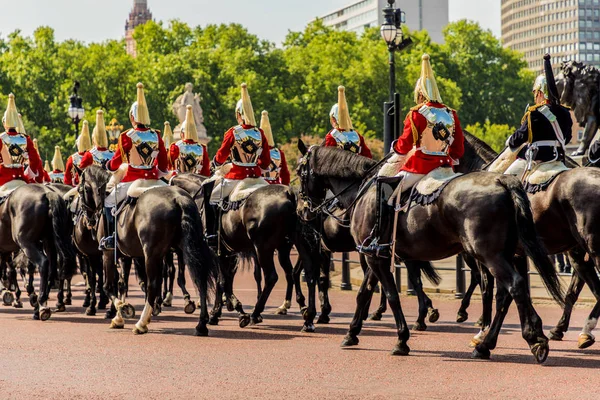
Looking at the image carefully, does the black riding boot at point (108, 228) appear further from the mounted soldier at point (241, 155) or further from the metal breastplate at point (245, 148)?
the metal breastplate at point (245, 148)

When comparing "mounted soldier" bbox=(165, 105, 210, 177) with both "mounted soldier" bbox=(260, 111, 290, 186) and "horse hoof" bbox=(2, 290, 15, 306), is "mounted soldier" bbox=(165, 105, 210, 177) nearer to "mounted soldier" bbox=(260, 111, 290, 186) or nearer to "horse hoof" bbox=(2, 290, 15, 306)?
"mounted soldier" bbox=(260, 111, 290, 186)

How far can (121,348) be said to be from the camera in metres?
11.4

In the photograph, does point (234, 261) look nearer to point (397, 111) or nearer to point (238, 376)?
point (397, 111)

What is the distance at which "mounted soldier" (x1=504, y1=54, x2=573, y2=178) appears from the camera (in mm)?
11398

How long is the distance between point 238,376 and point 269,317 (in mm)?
5541

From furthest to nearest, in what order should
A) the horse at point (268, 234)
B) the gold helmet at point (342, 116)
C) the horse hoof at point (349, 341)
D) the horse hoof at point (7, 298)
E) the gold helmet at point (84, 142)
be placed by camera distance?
the gold helmet at point (84, 142) → the horse hoof at point (7, 298) → the gold helmet at point (342, 116) → the horse at point (268, 234) → the horse hoof at point (349, 341)

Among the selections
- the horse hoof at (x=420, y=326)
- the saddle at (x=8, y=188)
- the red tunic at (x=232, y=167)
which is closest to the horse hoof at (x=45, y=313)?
the saddle at (x=8, y=188)

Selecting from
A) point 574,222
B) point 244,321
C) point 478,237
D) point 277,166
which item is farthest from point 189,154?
point 478,237

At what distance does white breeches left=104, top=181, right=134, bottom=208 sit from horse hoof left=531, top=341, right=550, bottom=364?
5.67 m

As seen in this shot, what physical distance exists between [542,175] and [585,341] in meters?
1.63

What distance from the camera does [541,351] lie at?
9.67 m

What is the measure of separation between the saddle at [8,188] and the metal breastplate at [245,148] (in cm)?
334

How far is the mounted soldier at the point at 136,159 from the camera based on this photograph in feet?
44.9

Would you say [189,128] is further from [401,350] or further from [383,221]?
[401,350]
